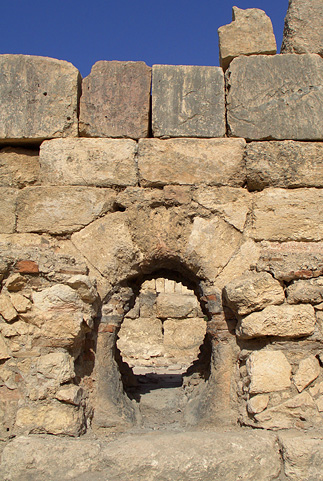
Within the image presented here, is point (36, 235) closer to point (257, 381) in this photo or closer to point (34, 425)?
point (34, 425)

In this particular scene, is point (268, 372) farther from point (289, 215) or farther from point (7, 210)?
point (7, 210)

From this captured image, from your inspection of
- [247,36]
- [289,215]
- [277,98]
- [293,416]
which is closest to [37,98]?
[247,36]

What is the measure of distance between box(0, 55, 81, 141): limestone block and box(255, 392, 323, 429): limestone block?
8.12 ft

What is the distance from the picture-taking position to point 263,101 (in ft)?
11.5

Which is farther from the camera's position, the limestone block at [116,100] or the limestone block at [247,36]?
the limestone block at [247,36]

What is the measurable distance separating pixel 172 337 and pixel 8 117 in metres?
6.88

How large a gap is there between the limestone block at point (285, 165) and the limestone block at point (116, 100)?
904 millimetres

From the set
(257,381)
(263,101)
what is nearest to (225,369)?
(257,381)

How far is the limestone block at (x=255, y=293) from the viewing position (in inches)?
114

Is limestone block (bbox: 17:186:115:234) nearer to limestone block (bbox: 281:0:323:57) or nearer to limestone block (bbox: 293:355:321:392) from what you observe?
limestone block (bbox: 293:355:321:392)

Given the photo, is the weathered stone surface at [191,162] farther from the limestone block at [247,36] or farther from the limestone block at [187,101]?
the limestone block at [247,36]

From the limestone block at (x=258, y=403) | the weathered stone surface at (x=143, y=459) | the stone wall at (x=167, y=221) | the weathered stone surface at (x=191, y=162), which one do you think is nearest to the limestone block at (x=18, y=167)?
the stone wall at (x=167, y=221)

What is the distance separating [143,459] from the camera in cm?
243

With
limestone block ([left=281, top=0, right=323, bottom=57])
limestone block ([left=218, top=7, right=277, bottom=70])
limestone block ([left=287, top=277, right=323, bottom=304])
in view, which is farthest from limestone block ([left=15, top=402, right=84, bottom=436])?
limestone block ([left=281, top=0, right=323, bottom=57])
